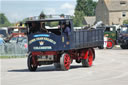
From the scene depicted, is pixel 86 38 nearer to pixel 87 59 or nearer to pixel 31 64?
pixel 87 59

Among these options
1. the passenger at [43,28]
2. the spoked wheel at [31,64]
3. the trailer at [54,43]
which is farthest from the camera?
the passenger at [43,28]

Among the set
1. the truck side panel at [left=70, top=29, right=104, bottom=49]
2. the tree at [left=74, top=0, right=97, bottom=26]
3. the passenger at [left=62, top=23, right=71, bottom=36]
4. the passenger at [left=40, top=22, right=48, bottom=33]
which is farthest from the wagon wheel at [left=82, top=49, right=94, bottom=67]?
the tree at [left=74, top=0, right=97, bottom=26]

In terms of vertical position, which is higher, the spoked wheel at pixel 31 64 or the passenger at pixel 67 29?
the passenger at pixel 67 29

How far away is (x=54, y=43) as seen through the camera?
68.0 feet

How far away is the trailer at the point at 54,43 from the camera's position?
20.8 metres

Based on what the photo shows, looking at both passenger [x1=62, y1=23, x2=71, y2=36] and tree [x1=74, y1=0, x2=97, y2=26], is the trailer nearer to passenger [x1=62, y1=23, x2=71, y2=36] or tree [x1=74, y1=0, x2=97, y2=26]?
passenger [x1=62, y1=23, x2=71, y2=36]

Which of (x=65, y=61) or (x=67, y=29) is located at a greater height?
(x=67, y=29)

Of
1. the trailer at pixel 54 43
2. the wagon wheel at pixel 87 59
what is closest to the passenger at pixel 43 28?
the trailer at pixel 54 43

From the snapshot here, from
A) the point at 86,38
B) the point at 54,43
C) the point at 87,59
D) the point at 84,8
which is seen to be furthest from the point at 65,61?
the point at 84,8

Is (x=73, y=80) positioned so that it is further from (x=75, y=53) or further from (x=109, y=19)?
(x=109, y=19)

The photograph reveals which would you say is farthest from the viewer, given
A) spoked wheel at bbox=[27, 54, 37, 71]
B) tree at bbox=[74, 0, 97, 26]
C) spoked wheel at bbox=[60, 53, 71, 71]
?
tree at bbox=[74, 0, 97, 26]

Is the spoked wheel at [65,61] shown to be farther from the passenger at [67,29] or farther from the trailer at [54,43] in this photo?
the passenger at [67,29]

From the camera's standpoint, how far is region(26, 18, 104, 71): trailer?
20.8 metres

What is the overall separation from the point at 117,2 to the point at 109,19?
4.50 metres
